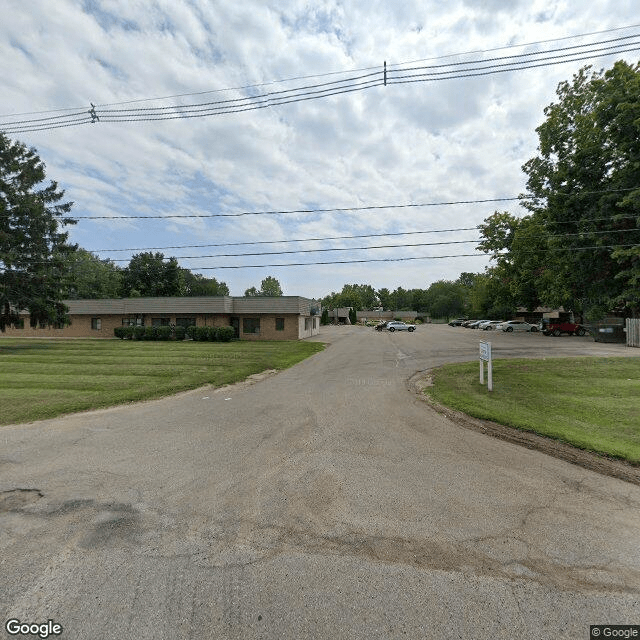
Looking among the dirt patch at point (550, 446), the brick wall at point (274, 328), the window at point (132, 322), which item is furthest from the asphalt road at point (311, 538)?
the window at point (132, 322)

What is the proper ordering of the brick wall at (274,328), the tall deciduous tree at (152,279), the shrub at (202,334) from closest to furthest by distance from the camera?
the shrub at (202,334), the brick wall at (274,328), the tall deciduous tree at (152,279)

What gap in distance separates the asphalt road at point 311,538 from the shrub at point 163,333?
994 inches

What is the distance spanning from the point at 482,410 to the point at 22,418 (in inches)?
402

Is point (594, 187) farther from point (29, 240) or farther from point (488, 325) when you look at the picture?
point (29, 240)

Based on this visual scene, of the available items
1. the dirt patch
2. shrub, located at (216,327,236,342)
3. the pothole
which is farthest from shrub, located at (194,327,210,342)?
the pothole

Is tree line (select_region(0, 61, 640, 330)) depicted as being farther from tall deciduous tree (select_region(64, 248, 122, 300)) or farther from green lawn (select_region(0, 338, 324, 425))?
tall deciduous tree (select_region(64, 248, 122, 300))

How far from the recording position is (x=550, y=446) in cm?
548

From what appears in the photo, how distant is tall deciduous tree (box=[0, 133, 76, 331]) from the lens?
23.2 meters

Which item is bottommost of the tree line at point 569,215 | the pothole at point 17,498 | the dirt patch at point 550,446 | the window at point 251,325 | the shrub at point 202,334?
the dirt patch at point 550,446

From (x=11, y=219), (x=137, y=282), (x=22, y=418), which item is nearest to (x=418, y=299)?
(x=137, y=282)

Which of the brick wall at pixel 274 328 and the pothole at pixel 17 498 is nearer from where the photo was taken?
the pothole at pixel 17 498

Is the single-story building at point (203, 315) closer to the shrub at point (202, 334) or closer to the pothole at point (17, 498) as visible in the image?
the shrub at point (202, 334)

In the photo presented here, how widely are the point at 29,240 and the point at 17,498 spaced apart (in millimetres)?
27759

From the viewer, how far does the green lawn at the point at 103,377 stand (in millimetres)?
8352
